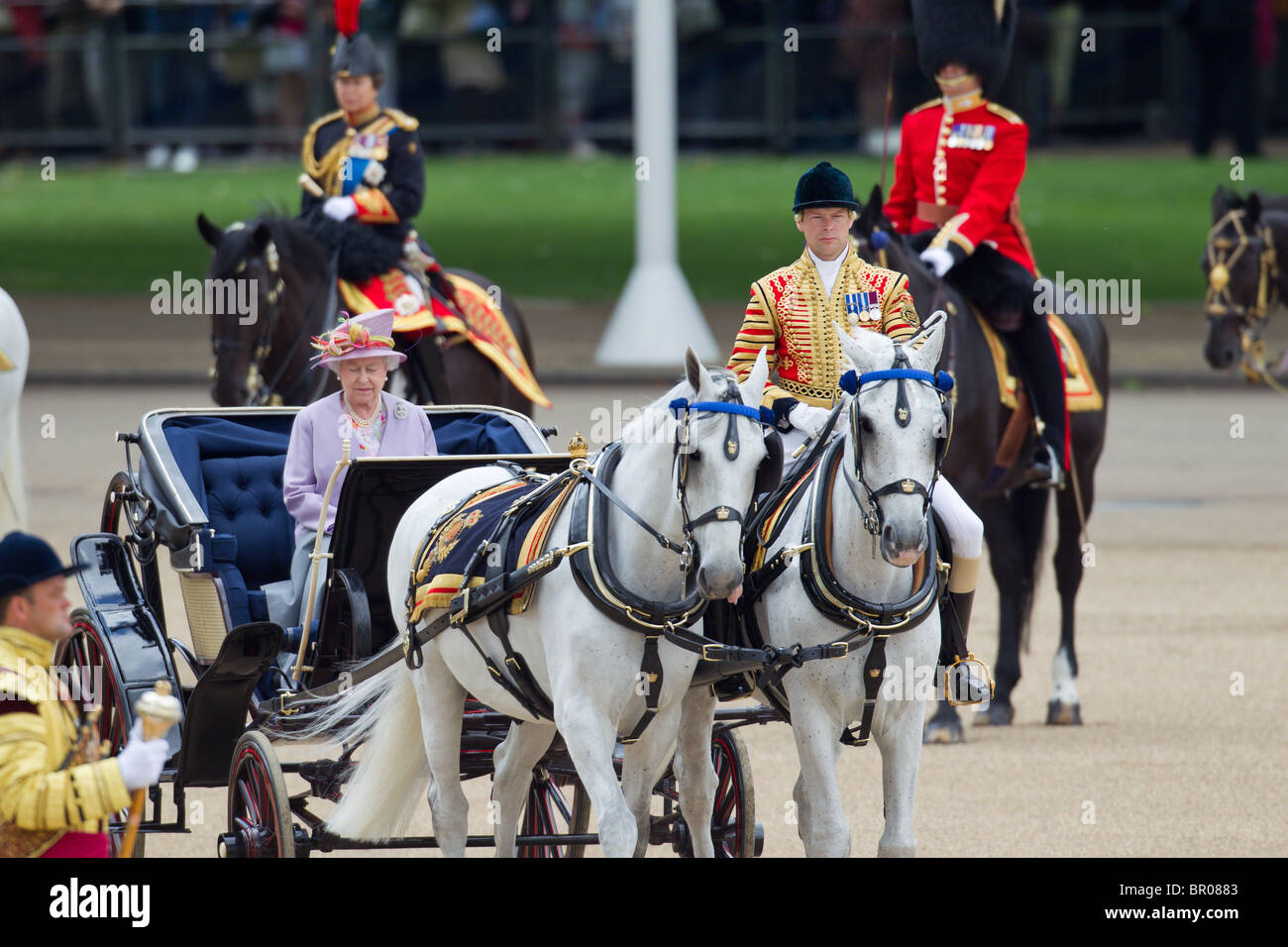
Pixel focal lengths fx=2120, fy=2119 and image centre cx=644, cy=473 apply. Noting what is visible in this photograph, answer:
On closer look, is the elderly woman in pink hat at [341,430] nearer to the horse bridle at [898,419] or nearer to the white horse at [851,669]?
the white horse at [851,669]

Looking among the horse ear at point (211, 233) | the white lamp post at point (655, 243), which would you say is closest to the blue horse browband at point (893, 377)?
the horse ear at point (211, 233)

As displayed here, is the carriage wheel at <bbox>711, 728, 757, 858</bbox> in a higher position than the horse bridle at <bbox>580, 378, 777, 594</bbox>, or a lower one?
lower

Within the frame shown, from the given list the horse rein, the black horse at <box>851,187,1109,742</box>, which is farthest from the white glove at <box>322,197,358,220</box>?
the horse rein

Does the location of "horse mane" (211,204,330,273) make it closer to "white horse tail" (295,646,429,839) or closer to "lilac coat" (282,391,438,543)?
"lilac coat" (282,391,438,543)

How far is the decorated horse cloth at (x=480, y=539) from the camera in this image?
5.03 metres

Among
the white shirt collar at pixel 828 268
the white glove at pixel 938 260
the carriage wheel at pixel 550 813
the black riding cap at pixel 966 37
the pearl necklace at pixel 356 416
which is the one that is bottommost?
the carriage wheel at pixel 550 813

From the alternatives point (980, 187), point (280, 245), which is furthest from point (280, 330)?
point (980, 187)

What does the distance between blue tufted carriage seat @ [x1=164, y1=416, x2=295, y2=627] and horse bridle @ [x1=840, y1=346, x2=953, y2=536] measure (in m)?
2.24

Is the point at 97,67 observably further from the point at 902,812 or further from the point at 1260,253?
the point at 902,812

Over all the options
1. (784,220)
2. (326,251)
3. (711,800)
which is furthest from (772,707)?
(784,220)

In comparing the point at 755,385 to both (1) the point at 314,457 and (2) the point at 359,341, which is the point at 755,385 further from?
(1) the point at 314,457

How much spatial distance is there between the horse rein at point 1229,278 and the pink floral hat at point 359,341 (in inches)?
226

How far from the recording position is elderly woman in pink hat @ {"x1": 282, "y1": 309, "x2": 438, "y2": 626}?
6.00 m

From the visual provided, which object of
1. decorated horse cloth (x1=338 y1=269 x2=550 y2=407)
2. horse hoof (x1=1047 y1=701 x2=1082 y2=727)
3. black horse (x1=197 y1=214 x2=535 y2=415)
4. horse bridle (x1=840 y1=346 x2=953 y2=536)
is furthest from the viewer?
decorated horse cloth (x1=338 y1=269 x2=550 y2=407)
